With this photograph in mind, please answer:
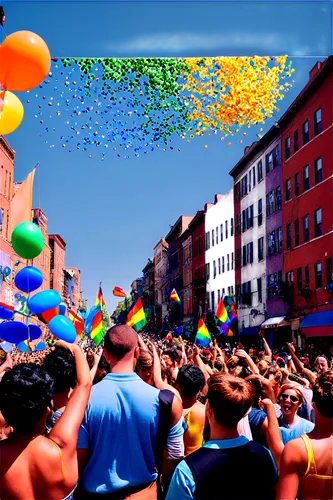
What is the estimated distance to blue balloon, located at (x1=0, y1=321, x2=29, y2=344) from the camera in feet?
19.2

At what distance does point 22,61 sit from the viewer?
5.54 meters

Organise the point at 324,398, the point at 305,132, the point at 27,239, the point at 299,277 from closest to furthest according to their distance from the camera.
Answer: the point at 324,398 < the point at 27,239 < the point at 305,132 < the point at 299,277

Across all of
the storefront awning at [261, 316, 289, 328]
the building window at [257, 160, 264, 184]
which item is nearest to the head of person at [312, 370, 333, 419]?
the storefront awning at [261, 316, 289, 328]

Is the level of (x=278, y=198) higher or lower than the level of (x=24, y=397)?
higher

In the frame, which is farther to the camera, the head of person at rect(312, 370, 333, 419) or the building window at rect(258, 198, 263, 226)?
the building window at rect(258, 198, 263, 226)

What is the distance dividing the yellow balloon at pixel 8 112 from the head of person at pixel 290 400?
3.62m

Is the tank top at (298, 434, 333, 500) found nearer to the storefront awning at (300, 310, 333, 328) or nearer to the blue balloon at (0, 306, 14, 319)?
the blue balloon at (0, 306, 14, 319)

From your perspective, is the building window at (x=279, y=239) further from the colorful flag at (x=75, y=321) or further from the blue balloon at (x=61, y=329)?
the blue balloon at (x=61, y=329)

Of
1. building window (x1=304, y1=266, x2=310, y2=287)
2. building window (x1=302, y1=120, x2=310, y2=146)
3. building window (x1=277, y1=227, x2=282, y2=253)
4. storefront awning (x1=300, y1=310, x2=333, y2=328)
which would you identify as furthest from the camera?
building window (x1=277, y1=227, x2=282, y2=253)

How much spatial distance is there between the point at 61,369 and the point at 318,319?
20.9 m

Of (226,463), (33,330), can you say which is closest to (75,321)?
(33,330)

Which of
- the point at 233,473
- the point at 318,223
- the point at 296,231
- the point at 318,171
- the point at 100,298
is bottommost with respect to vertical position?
the point at 233,473

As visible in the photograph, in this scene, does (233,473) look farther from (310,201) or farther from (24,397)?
(310,201)

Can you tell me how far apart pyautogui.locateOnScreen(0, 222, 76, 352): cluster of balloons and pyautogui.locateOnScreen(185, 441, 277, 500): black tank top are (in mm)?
2773
